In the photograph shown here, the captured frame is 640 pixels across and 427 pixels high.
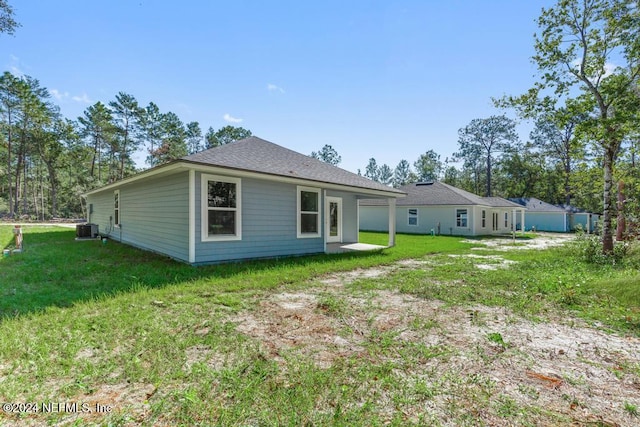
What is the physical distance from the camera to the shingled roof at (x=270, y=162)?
718cm

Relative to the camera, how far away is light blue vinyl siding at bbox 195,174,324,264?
7.07m

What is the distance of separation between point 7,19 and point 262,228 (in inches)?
339

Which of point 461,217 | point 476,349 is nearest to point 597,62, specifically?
point 476,349

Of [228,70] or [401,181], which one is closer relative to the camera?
[228,70]

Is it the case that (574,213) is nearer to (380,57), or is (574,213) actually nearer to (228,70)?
(380,57)

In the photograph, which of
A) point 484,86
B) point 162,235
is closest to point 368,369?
point 162,235

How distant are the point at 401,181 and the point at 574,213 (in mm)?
32855

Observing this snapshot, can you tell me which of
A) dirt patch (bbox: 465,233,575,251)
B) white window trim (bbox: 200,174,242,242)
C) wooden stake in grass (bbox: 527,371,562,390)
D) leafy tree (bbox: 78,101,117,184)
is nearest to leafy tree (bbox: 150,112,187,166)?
leafy tree (bbox: 78,101,117,184)

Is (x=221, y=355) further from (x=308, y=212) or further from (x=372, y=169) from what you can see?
(x=372, y=169)

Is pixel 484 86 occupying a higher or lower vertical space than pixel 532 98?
higher

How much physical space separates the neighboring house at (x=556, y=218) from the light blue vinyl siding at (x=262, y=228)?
85.7 ft

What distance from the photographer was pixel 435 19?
8508 millimetres

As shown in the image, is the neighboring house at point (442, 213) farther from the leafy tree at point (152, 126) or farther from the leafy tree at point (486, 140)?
the leafy tree at point (152, 126)

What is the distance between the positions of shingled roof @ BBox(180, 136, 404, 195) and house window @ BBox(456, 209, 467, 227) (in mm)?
11231
